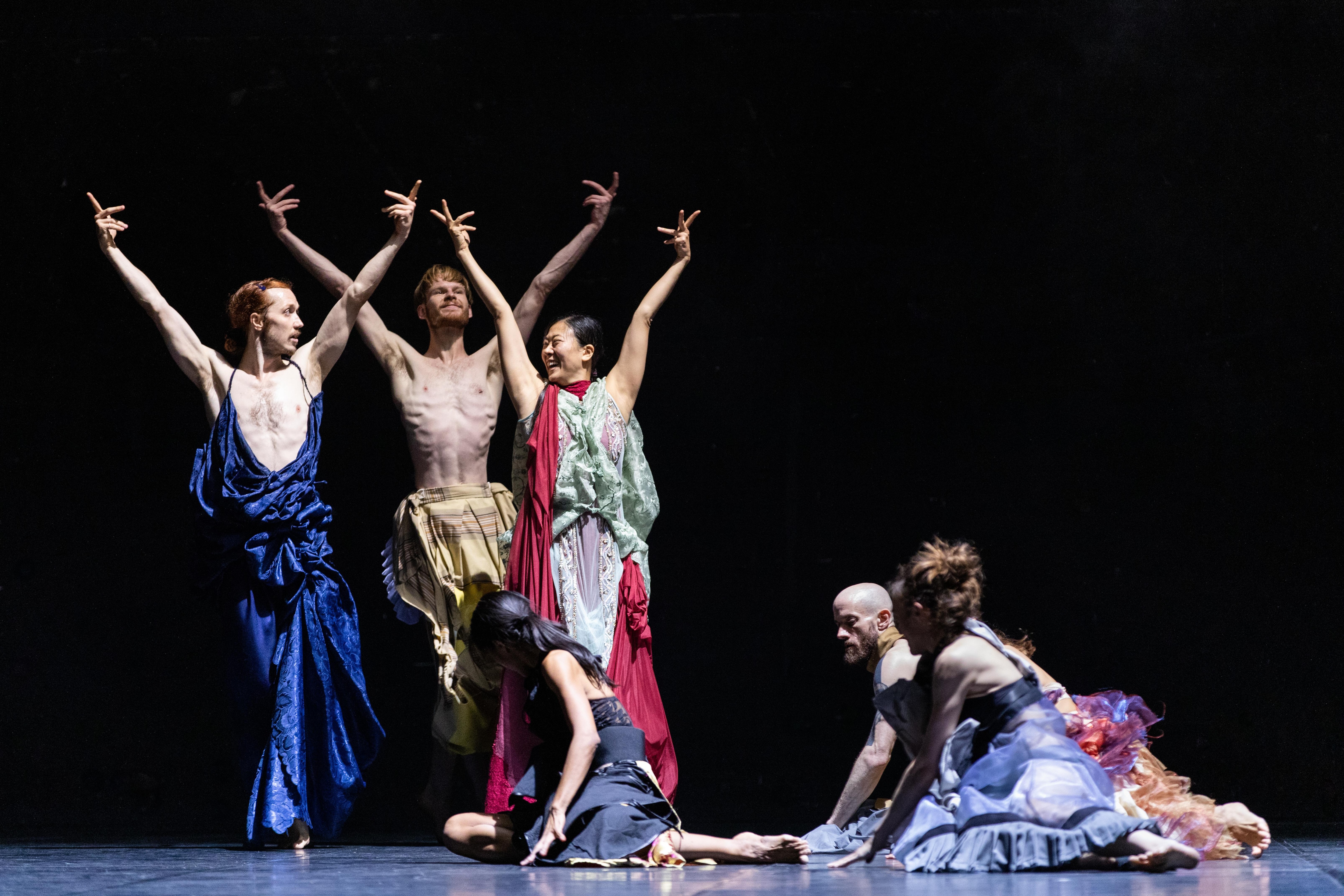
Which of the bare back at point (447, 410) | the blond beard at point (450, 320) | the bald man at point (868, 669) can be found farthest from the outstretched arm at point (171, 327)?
the bald man at point (868, 669)

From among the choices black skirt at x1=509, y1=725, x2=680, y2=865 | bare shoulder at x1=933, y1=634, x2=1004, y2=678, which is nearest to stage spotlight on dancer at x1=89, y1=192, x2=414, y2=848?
black skirt at x1=509, y1=725, x2=680, y2=865

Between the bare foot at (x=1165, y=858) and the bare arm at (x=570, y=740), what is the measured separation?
1.10 meters

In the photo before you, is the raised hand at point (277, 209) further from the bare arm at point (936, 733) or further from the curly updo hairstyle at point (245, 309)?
the bare arm at point (936, 733)

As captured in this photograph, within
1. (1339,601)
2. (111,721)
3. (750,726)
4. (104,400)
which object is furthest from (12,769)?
(1339,601)

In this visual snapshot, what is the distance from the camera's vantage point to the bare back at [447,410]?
4793mm

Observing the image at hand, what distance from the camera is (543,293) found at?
4848 millimetres

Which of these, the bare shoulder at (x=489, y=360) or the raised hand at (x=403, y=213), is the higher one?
the raised hand at (x=403, y=213)

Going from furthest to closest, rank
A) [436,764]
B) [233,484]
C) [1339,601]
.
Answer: [1339,601], [436,764], [233,484]

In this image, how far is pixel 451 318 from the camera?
16.0 feet

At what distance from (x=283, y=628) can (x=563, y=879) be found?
1.51 m

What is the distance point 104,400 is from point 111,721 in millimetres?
1110

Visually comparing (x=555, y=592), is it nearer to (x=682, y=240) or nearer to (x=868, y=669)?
(x=868, y=669)

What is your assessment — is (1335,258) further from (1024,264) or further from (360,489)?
(360,489)

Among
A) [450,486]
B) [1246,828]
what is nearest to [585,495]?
[450,486]
